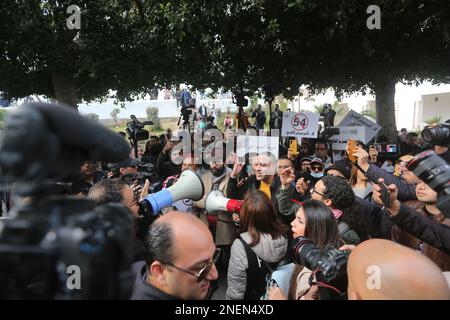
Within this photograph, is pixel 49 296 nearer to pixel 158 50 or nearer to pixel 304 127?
pixel 304 127

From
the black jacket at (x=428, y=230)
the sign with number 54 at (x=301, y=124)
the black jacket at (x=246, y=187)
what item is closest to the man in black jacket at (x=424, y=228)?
the black jacket at (x=428, y=230)

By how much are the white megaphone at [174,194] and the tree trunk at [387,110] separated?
6287 mm

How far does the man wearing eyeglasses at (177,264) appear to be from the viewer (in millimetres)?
1322

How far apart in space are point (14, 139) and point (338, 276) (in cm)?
130

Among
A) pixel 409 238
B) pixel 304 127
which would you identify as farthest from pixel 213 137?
pixel 409 238

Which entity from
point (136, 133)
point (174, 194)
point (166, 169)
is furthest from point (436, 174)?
point (136, 133)

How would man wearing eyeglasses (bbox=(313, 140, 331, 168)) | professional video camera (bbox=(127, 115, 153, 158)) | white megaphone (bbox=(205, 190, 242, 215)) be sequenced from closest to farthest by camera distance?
white megaphone (bbox=(205, 190, 242, 215)), man wearing eyeglasses (bbox=(313, 140, 331, 168)), professional video camera (bbox=(127, 115, 153, 158))

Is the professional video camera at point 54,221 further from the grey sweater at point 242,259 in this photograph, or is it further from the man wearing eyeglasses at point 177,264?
the grey sweater at point 242,259

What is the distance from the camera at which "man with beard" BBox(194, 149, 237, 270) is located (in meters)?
3.19

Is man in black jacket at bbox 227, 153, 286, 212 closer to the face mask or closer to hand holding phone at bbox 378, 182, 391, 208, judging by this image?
the face mask

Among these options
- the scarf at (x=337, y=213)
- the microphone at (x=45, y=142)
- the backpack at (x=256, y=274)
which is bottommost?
the backpack at (x=256, y=274)

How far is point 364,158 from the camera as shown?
255 cm

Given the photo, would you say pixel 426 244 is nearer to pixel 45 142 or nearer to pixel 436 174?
pixel 436 174

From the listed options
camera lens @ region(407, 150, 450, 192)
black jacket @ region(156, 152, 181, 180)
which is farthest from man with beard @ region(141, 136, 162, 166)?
camera lens @ region(407, 150, 450, 192)
